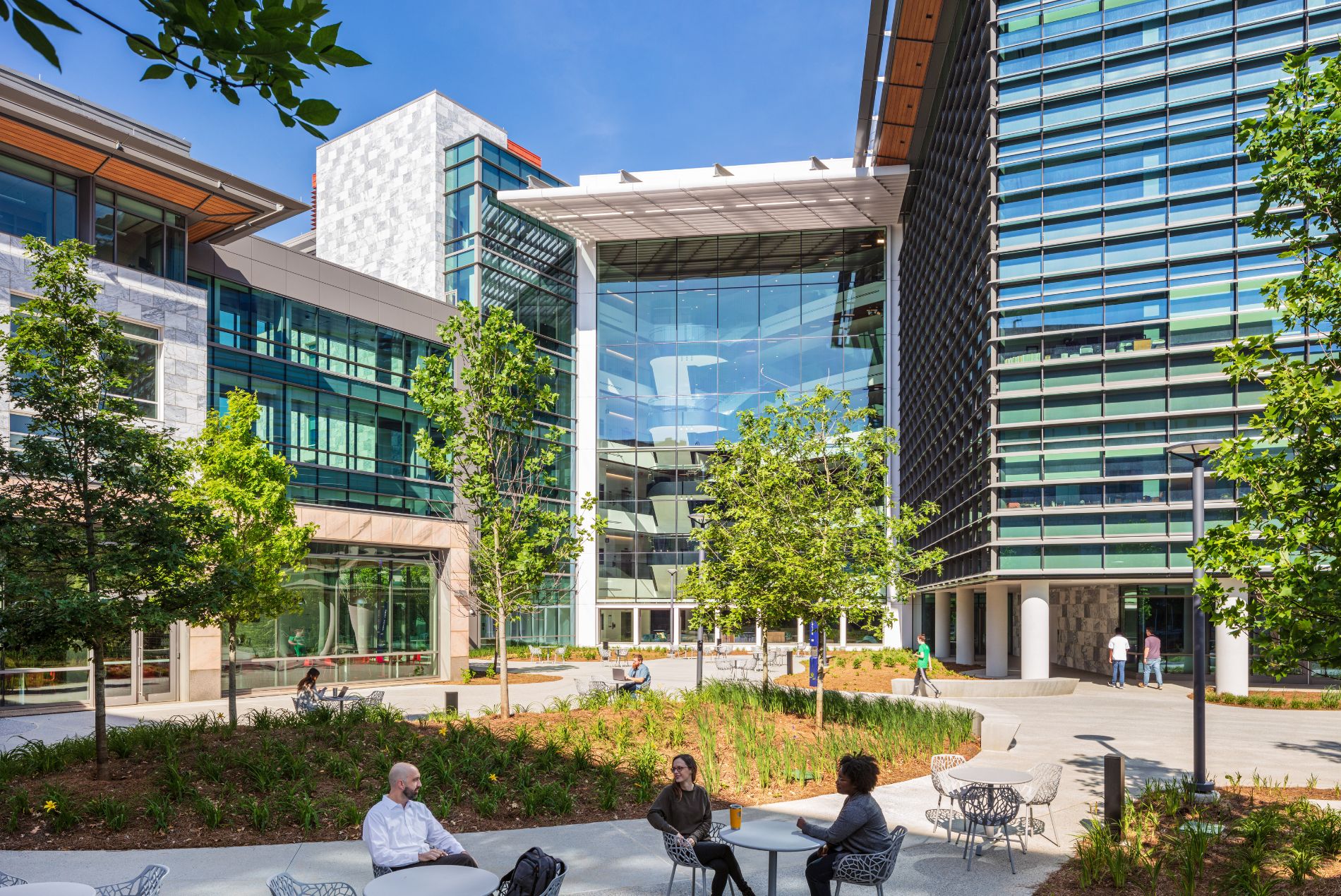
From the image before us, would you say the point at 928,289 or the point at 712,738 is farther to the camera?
the point at 928,289

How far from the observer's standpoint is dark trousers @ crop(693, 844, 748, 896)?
307 inches

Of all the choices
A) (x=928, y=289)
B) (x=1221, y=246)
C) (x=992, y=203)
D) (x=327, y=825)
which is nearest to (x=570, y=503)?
(x=928, y=289)

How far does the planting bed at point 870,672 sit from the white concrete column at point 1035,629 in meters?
2.29

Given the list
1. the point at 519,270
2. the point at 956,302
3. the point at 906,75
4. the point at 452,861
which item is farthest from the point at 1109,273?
the point at 519,270

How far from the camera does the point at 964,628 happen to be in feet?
129

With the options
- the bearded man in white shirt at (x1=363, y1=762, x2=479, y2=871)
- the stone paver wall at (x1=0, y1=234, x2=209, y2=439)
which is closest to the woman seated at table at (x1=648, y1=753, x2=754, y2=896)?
the bearded man in white shirt at (x1=363, y1=762, x2=479, y2=871)

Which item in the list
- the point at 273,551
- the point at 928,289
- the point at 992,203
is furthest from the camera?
the point at 928,289

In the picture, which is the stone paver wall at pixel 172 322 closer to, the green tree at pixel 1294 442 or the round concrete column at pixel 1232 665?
the green tree at pixel 1294 442

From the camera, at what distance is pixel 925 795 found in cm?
1236

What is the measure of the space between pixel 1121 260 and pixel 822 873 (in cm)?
2286

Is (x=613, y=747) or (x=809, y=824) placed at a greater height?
(x=809, y=824)

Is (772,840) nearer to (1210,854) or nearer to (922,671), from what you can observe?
(1210,854)

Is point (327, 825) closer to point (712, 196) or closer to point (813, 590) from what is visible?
point (813, 590)

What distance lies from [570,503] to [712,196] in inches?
647
